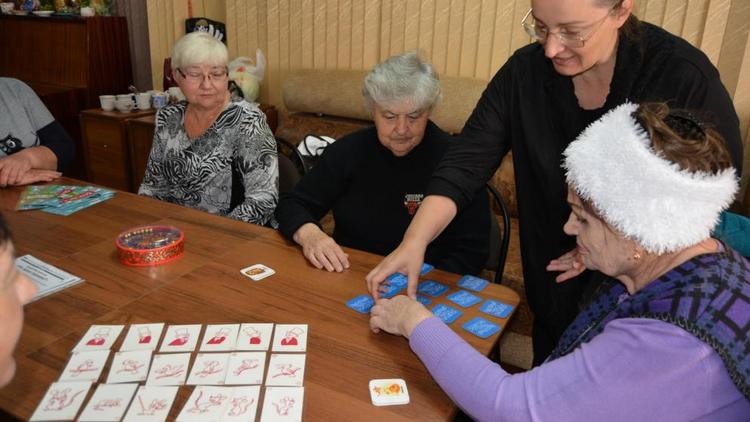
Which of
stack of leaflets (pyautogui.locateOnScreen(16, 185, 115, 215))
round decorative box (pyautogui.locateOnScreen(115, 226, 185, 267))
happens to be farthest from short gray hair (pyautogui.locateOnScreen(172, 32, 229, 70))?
round decorative box (pyautogui.locateOnScreen(115, 226, 185, 267))

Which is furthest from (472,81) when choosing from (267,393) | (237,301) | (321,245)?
(267,393)

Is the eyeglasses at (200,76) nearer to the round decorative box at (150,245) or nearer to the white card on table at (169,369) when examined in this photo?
the round decorative box at (150,245)

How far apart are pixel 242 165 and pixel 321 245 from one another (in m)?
0.81

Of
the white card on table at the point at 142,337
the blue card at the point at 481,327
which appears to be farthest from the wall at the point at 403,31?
the white card on table at the point at 142,337

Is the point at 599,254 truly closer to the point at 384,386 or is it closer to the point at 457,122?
the point at 384,386

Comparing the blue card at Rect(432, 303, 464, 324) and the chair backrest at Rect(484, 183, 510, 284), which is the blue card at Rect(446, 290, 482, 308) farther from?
the chair backrest at Rect(484, 183, 510, 284)

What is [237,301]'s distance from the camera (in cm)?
135

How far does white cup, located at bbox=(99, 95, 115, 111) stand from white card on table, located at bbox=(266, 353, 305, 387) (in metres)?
3.59

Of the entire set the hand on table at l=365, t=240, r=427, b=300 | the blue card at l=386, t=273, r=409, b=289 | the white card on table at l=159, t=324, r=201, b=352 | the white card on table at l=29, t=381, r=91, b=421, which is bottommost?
the white card on table at l=29, t=381, r=91, b=421

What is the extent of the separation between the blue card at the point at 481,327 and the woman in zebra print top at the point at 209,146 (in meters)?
1.13

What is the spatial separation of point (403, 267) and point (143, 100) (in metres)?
3.43

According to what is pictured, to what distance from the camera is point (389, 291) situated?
1.43 metres

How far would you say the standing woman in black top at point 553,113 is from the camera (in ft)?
4.08

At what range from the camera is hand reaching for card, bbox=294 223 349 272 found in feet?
5.06
